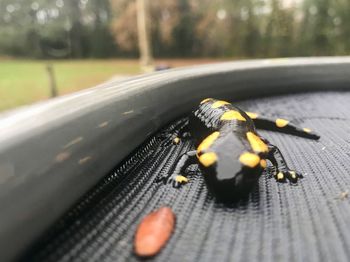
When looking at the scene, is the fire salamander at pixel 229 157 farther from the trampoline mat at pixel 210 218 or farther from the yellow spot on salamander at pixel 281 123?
the yellow spot on salamander at pixel 281 123

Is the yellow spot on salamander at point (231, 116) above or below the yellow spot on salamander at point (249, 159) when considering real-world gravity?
above

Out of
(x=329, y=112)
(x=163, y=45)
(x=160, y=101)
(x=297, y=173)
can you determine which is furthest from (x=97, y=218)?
(x=163, y=45)

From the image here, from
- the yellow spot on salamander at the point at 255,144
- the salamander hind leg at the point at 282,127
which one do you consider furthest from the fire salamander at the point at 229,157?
the salamander hind leg at the point at 282,127

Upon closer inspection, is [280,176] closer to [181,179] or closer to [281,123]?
[181,179]

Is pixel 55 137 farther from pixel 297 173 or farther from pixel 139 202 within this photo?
pixel 297 173

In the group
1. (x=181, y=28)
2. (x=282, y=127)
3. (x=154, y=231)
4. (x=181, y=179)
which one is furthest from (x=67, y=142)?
(x=181, y=28)

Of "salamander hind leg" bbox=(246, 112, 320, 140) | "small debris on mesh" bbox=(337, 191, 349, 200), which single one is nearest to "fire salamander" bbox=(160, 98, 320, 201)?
"small debris on mesh" bbox=(337, 191, 349, 200)

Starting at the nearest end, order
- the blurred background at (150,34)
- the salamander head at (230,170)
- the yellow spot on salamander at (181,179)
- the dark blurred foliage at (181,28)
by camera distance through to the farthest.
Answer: the salamander head at (230,170), the yellow spot on salamander at (181,179), the blurred background at (150,34), the dark blurred foliage at (181,28)
